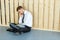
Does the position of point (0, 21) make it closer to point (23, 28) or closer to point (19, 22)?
point (19, 22)

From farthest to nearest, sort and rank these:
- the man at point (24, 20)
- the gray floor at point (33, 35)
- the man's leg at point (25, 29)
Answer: the man at point (24, 20) → the man's leg at point (25, 29) → the gray floor at point (33, 35)

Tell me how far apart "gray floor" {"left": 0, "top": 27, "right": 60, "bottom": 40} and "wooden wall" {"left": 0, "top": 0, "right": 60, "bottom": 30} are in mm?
292

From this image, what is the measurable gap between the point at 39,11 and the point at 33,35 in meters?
0.81

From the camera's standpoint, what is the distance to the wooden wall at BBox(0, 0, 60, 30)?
5.04 m

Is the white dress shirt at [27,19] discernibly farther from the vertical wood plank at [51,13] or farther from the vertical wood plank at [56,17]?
the vertical wood plank at [56,17]

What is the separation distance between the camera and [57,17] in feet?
16.5

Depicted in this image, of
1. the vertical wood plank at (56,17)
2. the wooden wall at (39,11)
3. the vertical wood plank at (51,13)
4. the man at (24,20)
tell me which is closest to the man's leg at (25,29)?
the man at (24,20)

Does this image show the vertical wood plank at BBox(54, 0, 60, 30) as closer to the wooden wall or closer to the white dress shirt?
the wooden wall

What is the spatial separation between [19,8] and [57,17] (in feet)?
3.69

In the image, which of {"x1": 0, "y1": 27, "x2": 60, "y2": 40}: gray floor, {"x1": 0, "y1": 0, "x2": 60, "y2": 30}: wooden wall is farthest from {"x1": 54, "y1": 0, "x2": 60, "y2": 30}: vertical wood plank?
{"x1": 0, "y1": 27, "x2": 60, "y2": 40}: gray floor

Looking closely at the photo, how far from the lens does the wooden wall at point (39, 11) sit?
5.04 meters

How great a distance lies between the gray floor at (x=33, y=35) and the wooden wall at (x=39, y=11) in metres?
0.29

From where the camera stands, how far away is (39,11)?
5.16 m

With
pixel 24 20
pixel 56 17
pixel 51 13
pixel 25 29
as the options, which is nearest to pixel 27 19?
pixel 24 20
